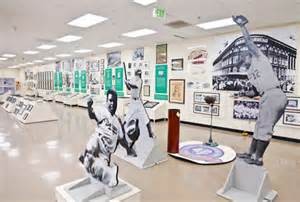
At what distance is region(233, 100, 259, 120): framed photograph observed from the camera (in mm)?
6164

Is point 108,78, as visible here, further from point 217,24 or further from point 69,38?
point 217,24

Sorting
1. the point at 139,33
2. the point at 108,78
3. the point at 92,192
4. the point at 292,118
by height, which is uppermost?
the point at 139,33

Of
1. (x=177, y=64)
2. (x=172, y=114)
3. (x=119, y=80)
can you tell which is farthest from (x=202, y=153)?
(x=119, y=80)

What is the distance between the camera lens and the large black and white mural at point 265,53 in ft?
18.3

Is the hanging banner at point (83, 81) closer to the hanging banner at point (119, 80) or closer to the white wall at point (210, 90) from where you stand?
the hanging banner at point (119, 80)

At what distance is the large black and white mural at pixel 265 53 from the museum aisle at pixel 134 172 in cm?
164

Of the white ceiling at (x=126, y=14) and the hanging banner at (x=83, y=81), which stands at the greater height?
the white ceiling at (x=126, y=14)

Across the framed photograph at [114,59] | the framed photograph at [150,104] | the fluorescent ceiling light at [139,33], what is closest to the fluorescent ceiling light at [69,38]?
the fluorescent ceiling light at [139,33]

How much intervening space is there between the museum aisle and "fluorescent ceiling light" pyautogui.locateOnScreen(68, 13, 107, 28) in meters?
3.03

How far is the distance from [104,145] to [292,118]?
5.21m

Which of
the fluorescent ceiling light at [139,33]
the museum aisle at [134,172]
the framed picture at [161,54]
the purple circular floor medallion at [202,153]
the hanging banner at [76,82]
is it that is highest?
the fluorescent ceiling light at [139,33]

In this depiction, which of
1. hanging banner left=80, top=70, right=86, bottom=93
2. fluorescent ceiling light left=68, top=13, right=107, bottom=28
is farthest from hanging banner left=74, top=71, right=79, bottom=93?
fluorescent ceiling light left=68, top=13, right=107, bottom=28

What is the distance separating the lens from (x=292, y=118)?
18.2 feet

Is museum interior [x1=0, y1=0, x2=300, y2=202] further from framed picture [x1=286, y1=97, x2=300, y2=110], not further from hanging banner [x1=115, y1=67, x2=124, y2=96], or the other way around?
hanging banner [x1=115, y1=67, x2=124, y2=96]
